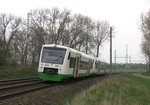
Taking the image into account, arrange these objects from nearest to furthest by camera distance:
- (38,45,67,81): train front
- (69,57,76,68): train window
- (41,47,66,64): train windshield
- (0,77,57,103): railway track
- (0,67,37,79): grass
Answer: (0,77,57,103): railway track → (38,45,67,81): train front → (41,47,66,64): train windshield → (69,57,76,68): train window → (0,67,37,79): grass

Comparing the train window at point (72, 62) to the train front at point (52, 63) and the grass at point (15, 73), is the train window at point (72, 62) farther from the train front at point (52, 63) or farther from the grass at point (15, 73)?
the grass at point (15, 73)

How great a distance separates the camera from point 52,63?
1725 centimetres

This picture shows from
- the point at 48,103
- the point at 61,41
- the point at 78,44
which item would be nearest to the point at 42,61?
the point at 48,103

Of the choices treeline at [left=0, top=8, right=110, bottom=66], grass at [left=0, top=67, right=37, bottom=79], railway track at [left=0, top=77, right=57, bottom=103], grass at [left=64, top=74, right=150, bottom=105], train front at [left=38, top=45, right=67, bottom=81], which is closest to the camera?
grass at [left=64, top=74, right=150, bottom=105]

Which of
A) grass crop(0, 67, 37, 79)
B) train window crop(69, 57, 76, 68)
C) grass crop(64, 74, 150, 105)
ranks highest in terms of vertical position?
train window crop(69, 57, 76, 68)

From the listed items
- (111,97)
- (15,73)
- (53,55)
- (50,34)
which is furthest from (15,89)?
(50,34)

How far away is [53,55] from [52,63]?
730 mm

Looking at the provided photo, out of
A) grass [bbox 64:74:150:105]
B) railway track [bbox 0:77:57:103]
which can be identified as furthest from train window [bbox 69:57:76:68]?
grass [bbox 64:74:150:105]

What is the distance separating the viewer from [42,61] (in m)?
17.5

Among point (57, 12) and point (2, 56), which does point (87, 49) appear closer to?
point (57, 12)

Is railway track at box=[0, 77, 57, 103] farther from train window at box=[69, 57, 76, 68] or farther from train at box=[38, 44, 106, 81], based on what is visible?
train window at box=[69, 57, 76, 68]

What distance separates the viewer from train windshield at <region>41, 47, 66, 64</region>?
1738 centimetres

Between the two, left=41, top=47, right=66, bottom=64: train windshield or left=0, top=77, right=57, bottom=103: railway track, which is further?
left=41, top=47, right=66, bottom=64: train windshield

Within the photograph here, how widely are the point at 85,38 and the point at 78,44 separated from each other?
1988 millimetres
